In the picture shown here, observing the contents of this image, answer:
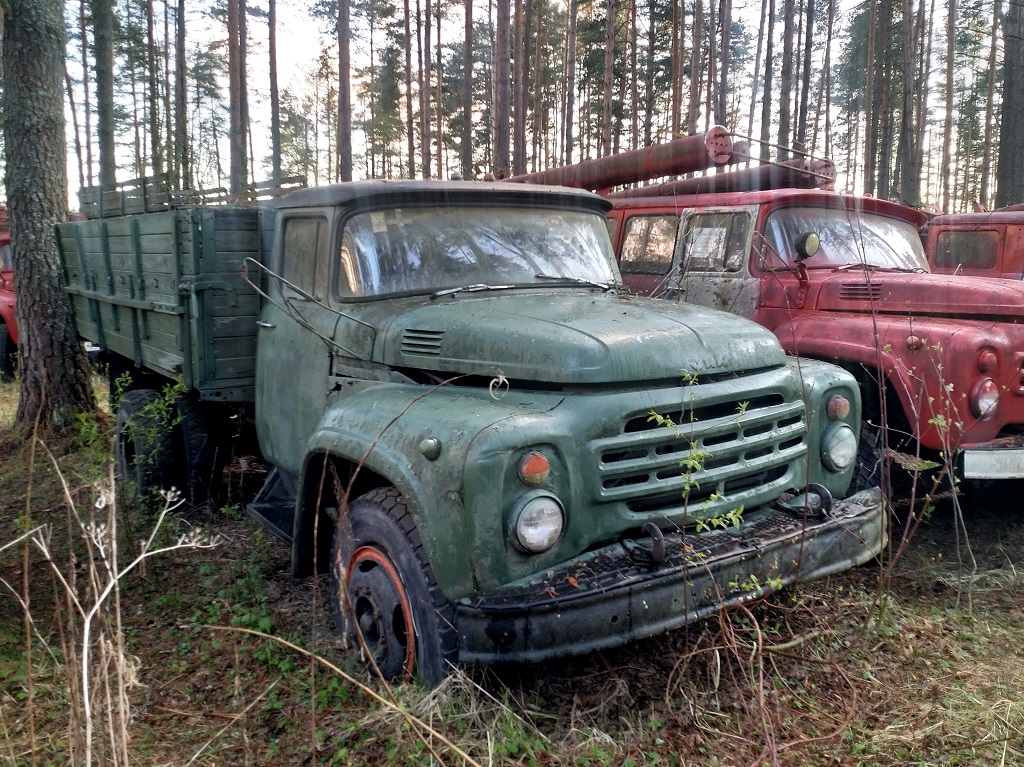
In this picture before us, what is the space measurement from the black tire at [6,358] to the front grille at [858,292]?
9937 millimetres

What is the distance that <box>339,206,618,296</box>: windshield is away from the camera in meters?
3.98

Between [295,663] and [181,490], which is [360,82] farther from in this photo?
[295,663]

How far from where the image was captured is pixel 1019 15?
13.4m

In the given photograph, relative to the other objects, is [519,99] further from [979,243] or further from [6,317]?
[979,243]

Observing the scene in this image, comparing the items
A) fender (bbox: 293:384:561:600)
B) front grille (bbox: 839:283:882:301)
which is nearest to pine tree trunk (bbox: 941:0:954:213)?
front grille (bbox: 839:283:882:301)

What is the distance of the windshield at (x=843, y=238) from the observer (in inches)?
231

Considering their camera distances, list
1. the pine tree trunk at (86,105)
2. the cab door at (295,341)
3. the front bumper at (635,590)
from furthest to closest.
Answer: the pine tree trunk at (86,105), the cab door at (295,341), the front bumper at (635,590)

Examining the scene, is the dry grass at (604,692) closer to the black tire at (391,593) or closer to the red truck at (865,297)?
the black tire at (391,593)

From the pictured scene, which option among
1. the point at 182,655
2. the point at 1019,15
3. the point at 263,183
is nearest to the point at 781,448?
the point at 182,655

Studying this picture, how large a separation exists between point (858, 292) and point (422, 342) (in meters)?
3.25

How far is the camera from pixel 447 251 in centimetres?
405

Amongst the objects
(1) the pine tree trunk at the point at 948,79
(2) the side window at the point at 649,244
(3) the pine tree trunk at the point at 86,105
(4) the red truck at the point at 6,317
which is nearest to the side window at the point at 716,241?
(2) the side window at the point at 649,244

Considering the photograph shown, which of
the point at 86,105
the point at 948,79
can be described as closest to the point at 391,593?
the point at 948,79

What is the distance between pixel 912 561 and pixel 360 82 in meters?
29.9
